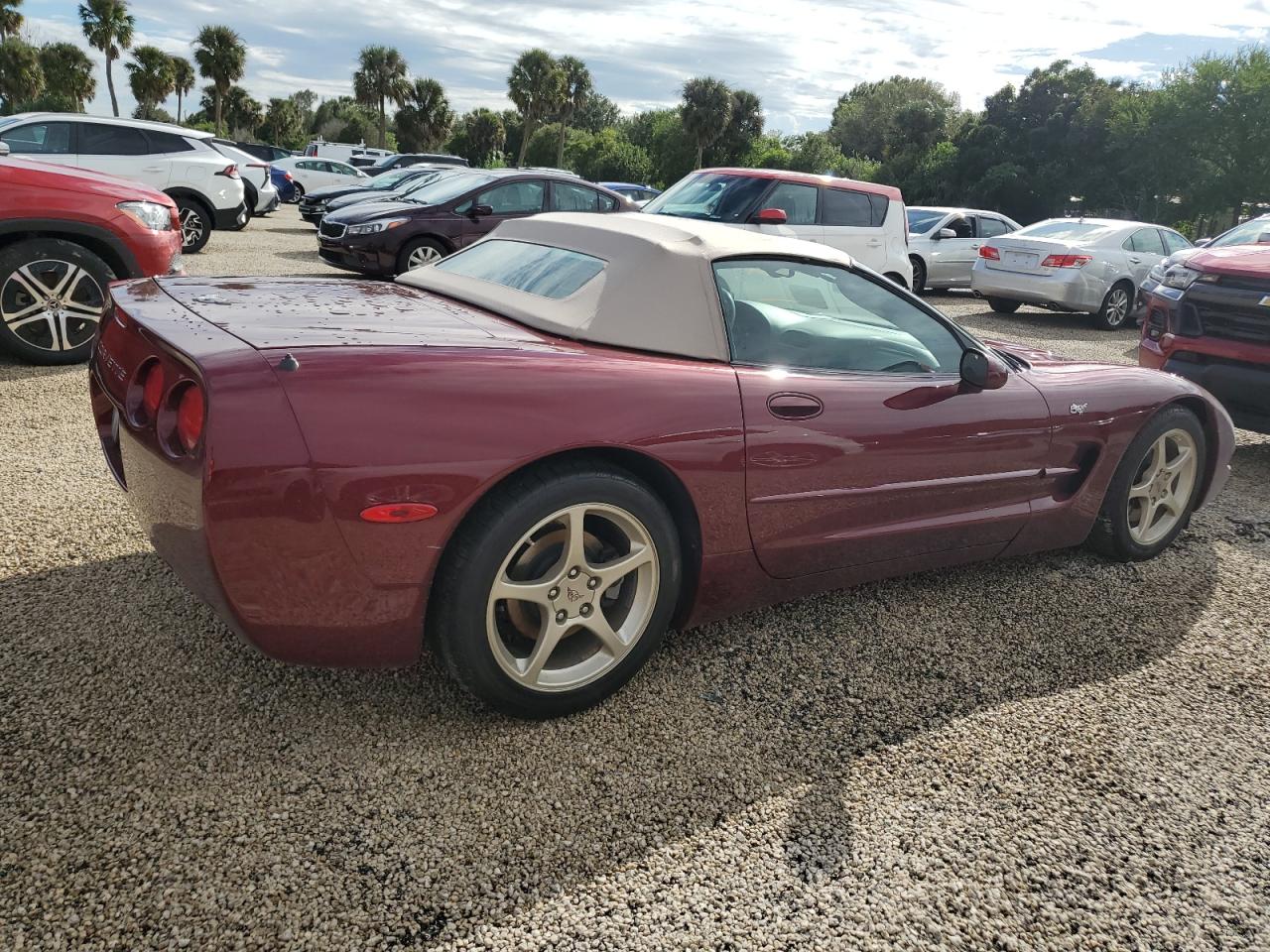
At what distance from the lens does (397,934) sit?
5.72 ft

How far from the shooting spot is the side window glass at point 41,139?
10.5 metres

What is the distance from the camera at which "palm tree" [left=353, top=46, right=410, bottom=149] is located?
64250 millimetres

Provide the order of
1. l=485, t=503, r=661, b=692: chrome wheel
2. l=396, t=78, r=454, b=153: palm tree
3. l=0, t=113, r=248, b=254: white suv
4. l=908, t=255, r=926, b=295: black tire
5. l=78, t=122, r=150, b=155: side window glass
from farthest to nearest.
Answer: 1. l=396, t=78, r=454, b=153: palm tree
2. l=908, t=255, r=926, b=295: black tire
3. l=78, t=122, r=150, b=155: side window glass
4. l=0, t=113, r=248, b=254: white suv
5. l=485, t=503, r=661, b=692: chrome wheel

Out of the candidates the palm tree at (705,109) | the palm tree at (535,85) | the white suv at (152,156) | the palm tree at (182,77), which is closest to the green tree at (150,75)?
the palm tree at (182,77)

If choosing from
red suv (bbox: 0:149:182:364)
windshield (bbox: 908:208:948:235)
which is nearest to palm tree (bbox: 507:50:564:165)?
windshield (bbox: 908:208:948:235)

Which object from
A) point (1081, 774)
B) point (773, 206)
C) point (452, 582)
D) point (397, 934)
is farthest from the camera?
point (773, 206)

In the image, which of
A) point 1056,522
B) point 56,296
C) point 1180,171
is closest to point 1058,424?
point 1056,522

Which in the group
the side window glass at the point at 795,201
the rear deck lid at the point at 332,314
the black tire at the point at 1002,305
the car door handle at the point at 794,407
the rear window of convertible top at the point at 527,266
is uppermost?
the side window glass at the point at 795,201

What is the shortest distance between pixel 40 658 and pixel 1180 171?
39386 millimetres

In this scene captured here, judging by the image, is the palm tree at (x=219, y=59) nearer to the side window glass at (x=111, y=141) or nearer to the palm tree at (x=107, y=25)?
the palm tree at (x=107, y=25)

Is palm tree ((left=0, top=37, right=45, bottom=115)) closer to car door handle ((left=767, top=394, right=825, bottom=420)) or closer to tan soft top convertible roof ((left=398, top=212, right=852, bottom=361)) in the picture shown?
tan soft top convertible roof ((left=398, top=212, right=852, bottom=361))

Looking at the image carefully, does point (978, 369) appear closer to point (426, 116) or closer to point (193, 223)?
point (193, 223)

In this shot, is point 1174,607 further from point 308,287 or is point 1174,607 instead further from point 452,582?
point 308,287

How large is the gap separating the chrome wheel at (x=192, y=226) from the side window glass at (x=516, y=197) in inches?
156
